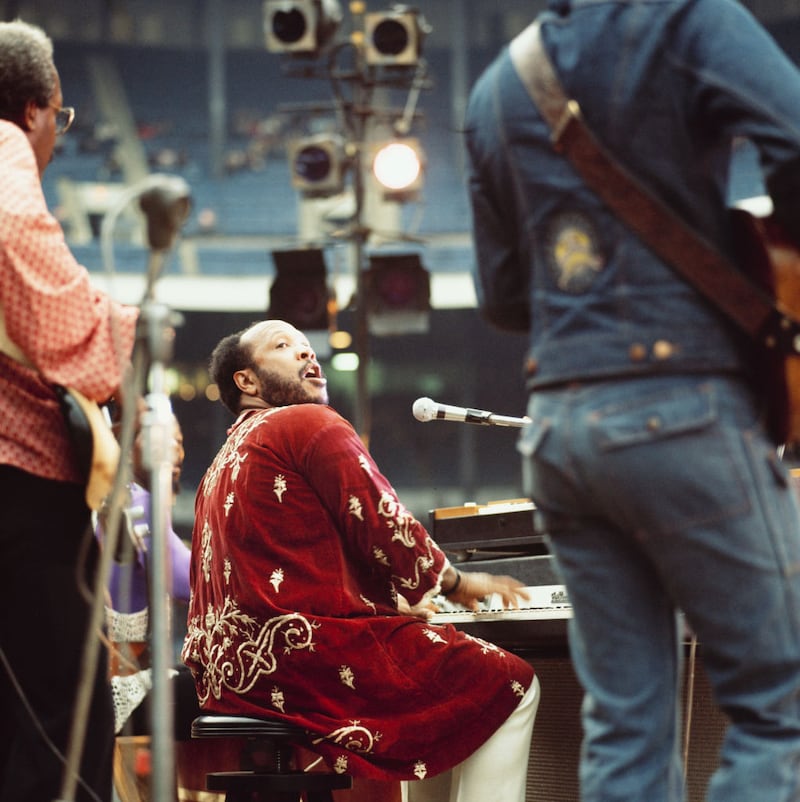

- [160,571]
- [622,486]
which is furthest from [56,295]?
[622,486]

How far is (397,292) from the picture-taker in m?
7.34

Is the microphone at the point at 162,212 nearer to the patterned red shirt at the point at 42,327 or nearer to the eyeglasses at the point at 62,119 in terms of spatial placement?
the patterned red shirt at the point at 42,327

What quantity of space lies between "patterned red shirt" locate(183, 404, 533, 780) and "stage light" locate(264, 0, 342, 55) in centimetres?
447

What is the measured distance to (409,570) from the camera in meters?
2.95

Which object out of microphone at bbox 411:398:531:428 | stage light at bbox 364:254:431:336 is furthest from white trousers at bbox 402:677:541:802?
stage light at bbox 364:254:431:336

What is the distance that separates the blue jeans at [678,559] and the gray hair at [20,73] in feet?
4.04

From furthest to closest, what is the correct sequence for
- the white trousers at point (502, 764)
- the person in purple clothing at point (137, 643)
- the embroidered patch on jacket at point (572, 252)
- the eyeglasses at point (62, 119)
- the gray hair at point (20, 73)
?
the person in purple clothing at point (137, 643) < the white trousers at point (502, 764) < the eyeglasses at point (62, 119) < the gray hair at point (20, 73) < the embroidered patch on jacket at point (572, 252)

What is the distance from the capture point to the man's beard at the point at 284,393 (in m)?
3.42

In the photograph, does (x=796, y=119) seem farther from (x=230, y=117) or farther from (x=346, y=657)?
(x=230, y=117)

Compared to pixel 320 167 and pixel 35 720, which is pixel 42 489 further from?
pixel 320 167

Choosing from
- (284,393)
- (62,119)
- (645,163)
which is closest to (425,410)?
(284,393)

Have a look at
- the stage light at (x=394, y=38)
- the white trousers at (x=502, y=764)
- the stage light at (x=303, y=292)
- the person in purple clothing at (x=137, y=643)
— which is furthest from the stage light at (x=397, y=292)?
the white trousers at (x=502, y=764)

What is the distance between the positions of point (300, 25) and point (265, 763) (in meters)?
5.13

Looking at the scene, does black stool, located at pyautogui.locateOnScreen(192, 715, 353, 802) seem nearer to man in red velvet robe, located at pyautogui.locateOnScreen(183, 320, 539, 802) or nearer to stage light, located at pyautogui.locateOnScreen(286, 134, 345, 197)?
man in red velvet robe, located at pyautogui.locateOnScreen(183, 320, 539, 802)
